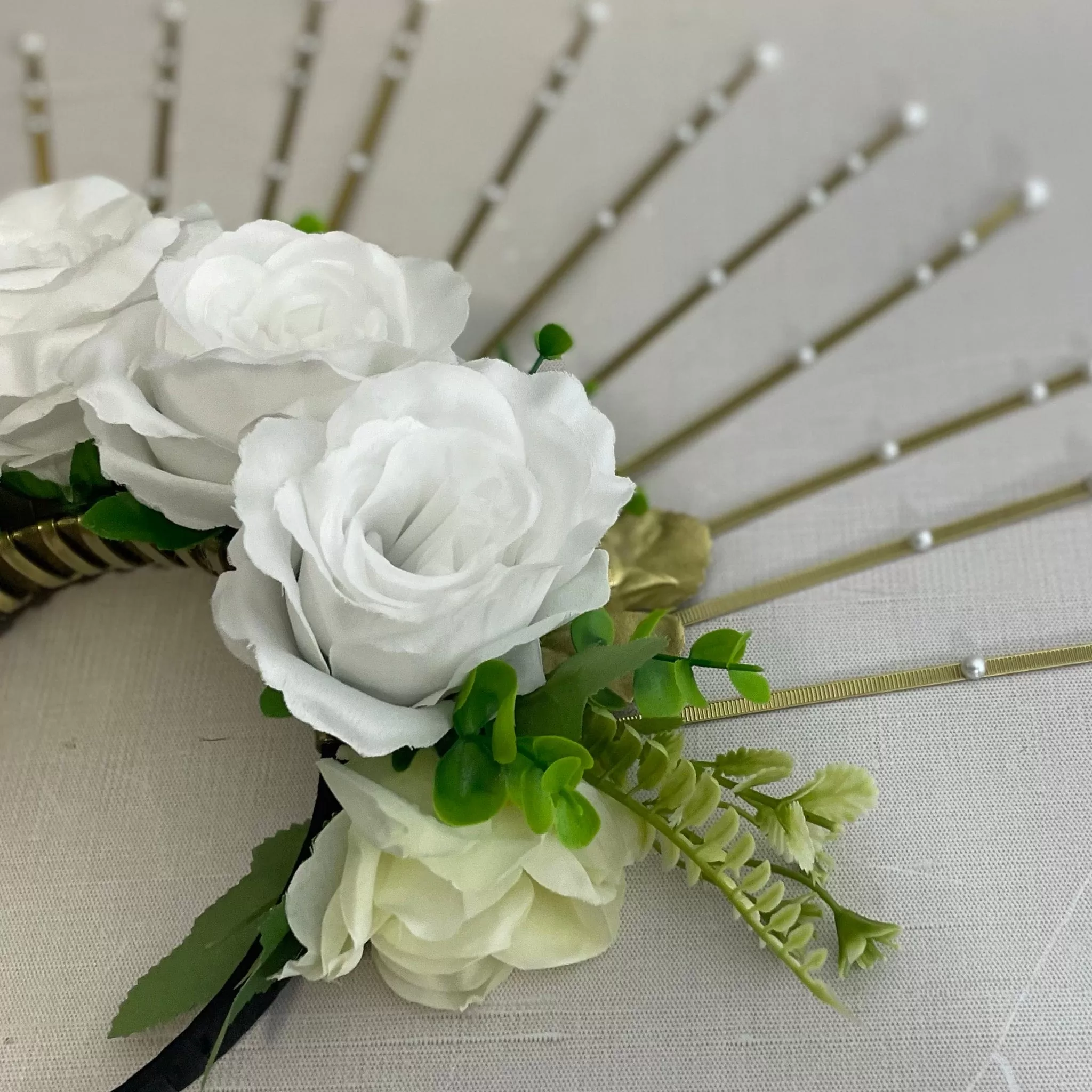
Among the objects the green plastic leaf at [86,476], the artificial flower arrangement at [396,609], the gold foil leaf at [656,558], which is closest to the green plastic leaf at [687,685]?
the artificial flower arrangement at [396,609]

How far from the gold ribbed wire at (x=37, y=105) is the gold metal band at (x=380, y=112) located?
186 millimetres

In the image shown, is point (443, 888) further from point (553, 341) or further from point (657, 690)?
point (553, 341)

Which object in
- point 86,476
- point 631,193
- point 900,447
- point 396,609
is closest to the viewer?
point 396,609

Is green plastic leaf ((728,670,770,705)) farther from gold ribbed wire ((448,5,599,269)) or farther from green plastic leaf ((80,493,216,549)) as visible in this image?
gold ribbed wire ((448,5,599,269))

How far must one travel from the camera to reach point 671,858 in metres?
0.39

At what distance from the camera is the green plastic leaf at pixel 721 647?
1.20ft

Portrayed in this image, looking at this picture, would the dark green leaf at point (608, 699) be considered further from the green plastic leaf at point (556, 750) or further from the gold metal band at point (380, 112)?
the gold metal band at point (380, 112)

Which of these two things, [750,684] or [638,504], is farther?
[638,504]

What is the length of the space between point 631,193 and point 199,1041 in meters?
0.52

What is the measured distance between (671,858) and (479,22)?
587 millimetres

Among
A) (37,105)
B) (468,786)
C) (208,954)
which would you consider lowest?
(37,105)

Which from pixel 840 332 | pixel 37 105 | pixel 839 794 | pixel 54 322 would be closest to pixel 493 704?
pixel 839 794

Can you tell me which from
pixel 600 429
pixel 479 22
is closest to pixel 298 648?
pixel 600 429

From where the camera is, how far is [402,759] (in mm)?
369
